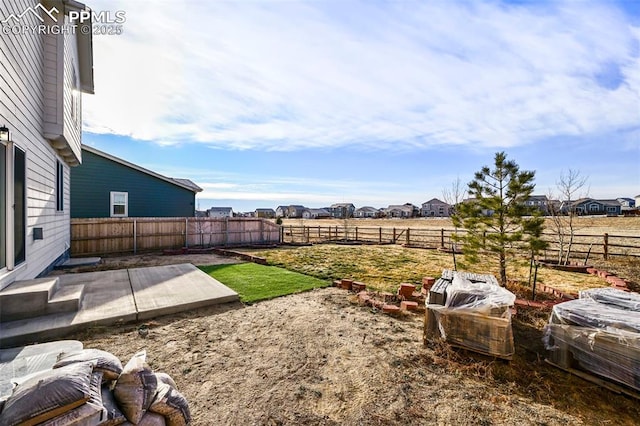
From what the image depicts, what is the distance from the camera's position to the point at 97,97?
30.1ft

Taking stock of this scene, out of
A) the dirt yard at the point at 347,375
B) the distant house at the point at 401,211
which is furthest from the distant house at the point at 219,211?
the dirt yard at the point at 347,375

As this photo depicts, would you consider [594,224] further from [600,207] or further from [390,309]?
[600,207]

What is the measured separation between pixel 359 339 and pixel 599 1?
274 inches

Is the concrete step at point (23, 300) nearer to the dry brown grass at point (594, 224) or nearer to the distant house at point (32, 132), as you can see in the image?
the distant house at point (32, 132)

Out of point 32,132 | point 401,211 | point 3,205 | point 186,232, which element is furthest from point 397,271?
point 401,211

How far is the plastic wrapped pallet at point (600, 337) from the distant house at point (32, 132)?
21.9ft

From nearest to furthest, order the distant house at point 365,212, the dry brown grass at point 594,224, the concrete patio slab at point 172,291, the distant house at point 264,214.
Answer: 1. the concrete patio slab at point 172,291
2. the dry brown grass at point 594,224
3. the distant house at point 264,214
4. the distant house at point 365,212

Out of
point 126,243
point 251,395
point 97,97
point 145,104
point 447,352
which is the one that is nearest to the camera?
point 251,395

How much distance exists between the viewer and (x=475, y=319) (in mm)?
3348

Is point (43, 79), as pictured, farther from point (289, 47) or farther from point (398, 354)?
point (398, 354)

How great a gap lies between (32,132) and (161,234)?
8.29 m

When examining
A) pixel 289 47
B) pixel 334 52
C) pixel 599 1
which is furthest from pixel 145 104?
pixel 599 1

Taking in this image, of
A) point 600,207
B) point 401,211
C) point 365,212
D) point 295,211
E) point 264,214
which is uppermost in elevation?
point 600,207

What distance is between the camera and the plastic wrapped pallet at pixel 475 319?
3.21 metres
